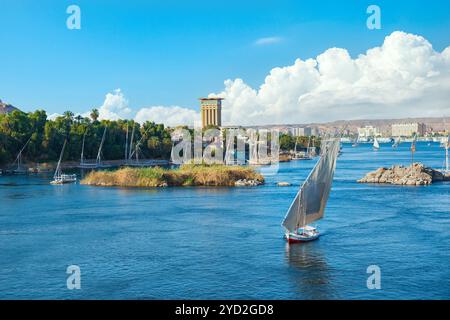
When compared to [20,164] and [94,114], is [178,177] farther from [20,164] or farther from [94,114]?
[94,114]

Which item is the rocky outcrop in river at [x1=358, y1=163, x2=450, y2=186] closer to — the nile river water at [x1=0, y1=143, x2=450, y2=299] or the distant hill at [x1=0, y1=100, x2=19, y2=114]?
the nile river water at [x1=0, y1=143, x2=450, y2=299]

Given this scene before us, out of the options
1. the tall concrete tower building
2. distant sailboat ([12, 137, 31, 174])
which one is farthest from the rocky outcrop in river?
the tall concrete tower building

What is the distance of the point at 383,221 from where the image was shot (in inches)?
1289

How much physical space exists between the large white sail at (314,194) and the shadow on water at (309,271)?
1533mm

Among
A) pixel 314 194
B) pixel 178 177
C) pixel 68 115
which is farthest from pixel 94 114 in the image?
pixel 314 194

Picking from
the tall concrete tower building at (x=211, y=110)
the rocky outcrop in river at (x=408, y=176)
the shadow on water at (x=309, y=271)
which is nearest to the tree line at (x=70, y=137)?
the rocky outcrop in river at (x=408, y=176)

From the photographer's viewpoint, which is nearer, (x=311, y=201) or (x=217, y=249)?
(x=217, y=249)

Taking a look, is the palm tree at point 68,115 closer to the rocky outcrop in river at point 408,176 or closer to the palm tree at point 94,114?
the palm tree at point 94,114

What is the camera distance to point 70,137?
3383 inches

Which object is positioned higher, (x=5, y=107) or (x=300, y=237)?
(x=5, y=107)

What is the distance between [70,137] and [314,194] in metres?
64.4

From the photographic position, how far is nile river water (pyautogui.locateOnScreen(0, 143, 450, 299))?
19891 mm

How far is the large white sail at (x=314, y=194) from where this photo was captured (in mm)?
27031
